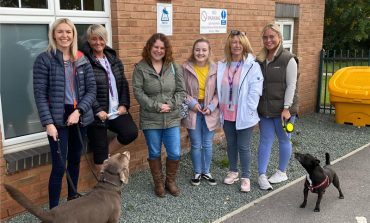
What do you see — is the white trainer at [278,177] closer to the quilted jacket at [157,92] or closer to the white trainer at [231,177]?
the white trainer at [231,177]

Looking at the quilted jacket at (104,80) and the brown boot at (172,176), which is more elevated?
the quilted jacket at (104,80)

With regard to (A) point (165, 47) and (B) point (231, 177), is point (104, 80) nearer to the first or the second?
(A) point (165, 47)

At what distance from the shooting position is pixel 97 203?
3.19 metres

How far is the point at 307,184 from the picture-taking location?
446cm

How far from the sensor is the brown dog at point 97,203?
2824mm

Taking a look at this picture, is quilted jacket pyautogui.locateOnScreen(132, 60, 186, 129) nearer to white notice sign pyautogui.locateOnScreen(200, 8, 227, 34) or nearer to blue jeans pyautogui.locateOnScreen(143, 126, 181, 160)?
blue jeans pyautogui.locateOnScreen(143, 126, 181, 160)

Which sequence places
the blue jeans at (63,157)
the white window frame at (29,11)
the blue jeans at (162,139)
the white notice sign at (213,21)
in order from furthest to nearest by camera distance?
1. the white notice sign at (213,21)
2. the blue jeans at (162,139)
3. the white window frame at (29,11)
4. the blue jeans at (63,157)

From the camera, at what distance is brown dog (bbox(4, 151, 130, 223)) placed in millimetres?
2824

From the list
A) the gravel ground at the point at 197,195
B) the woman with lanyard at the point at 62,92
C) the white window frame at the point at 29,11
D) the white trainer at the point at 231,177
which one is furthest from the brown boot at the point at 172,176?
the white window frame at the point at 29,11

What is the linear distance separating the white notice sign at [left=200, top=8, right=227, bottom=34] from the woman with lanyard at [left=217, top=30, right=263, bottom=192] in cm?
173

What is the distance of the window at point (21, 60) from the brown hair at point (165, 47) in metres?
1.00

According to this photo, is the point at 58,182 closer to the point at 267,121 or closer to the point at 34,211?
the point at 34,211

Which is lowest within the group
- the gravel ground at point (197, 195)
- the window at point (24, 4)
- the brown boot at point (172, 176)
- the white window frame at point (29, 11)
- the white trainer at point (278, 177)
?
the gravel ground at point (197, 195)

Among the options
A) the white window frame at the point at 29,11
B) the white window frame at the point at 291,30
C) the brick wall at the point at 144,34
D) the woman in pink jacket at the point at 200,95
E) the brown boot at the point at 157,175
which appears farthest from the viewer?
the white window frame at the point at 291,30
